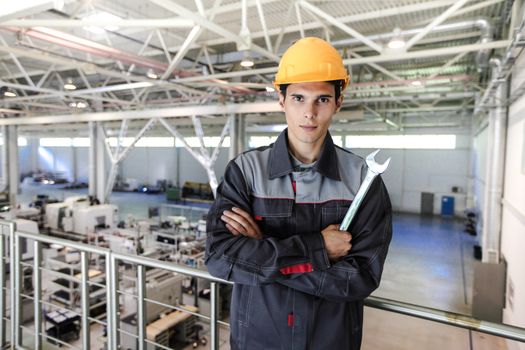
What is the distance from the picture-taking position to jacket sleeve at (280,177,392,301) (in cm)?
158

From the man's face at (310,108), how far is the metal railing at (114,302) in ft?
3.26

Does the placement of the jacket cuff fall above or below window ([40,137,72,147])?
below

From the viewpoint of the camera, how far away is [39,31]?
6.20 m

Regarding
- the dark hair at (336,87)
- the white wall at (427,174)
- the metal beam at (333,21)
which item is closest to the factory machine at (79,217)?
the metal beam at (333,21)

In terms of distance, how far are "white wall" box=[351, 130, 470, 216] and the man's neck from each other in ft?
71.3

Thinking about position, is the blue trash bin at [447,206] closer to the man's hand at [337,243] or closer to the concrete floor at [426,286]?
the concrete floor at [426,286]

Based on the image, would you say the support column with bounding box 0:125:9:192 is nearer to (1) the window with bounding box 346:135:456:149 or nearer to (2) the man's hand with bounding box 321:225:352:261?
(1) the window with bounding box 346:135:456:149

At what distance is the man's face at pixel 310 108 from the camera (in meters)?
1.73

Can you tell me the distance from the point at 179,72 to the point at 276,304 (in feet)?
29.5

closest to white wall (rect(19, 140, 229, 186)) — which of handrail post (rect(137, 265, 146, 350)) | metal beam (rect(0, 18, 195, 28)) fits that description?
A: metal beam (rect(0, 18, 195, 28))

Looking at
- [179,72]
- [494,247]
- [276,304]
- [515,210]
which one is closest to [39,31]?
[179,72]

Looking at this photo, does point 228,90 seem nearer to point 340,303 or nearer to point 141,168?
point 340,303

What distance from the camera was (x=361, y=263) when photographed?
1636 millimetres

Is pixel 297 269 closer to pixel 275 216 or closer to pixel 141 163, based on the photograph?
pixel 275 216
